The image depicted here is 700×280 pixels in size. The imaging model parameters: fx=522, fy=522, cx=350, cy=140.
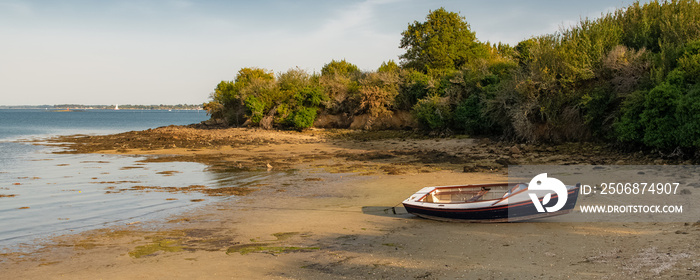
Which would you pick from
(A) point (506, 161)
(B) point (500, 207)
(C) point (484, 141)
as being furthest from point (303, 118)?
(B) point (500, 207)

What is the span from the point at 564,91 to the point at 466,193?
46.5 feet

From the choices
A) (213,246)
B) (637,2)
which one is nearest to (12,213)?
(213,246)

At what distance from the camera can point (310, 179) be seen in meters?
18.8

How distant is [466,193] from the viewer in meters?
13.3

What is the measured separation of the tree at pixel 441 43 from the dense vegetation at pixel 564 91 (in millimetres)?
193

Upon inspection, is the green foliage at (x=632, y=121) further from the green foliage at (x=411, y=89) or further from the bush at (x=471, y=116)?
the green foliage at (x=411, y=89)

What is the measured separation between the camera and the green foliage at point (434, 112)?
3328 centimetres

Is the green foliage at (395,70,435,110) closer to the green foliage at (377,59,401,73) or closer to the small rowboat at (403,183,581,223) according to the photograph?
the green foliage at (377,59,401,73)

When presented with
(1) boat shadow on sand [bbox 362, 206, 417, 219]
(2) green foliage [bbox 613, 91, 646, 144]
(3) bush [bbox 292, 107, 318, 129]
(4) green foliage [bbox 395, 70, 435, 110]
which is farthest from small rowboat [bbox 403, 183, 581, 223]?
(3) bush [bbox 292, 107, 318, 129]

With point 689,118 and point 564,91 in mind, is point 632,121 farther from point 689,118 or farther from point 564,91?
point 564,91

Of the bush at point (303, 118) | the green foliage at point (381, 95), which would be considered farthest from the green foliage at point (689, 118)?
the bush at point (303, 118)

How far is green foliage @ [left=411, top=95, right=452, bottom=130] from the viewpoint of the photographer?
33281mm

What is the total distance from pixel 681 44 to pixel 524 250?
55.1ft

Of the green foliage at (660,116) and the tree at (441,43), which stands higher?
the tree at (441,43)
